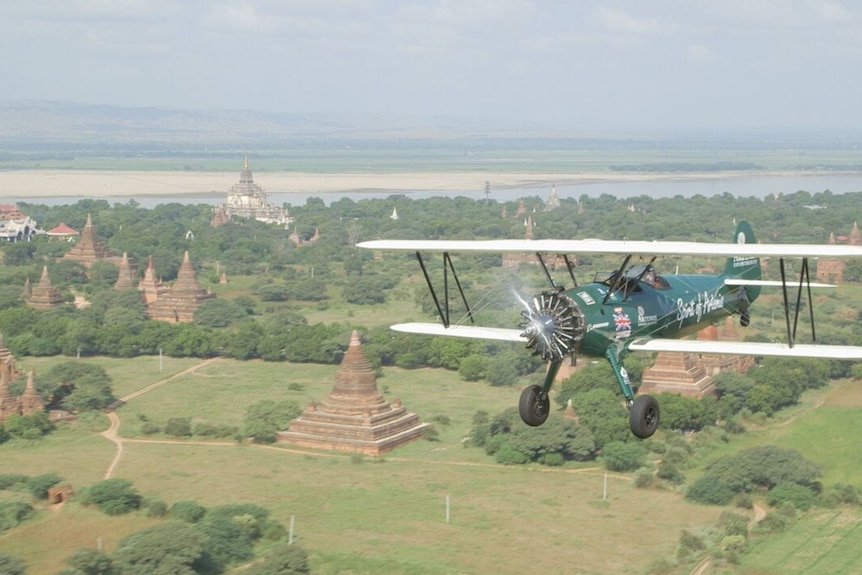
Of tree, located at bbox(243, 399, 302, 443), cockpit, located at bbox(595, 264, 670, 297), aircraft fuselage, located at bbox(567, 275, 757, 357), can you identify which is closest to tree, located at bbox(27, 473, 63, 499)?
tree, located at bbox(243, 399, 302, 443)

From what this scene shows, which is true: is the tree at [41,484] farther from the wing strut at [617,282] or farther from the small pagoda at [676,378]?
the wing strut at [617,282]

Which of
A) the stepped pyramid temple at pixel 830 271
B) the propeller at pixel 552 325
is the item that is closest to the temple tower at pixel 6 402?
the propeller at pixel 552 325

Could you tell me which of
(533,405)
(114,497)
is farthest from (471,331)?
(114,497)

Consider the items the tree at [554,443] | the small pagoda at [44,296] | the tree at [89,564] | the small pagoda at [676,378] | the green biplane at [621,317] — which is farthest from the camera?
the small pagoda at [44,296]

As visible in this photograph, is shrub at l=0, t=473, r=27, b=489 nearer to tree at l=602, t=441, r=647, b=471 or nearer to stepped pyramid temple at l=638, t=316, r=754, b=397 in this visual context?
tree at l=602, t=441, r=647, b=471

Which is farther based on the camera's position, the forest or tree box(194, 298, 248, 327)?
tree box(194, 298, 248, 327)

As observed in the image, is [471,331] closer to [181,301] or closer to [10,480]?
[10,480]

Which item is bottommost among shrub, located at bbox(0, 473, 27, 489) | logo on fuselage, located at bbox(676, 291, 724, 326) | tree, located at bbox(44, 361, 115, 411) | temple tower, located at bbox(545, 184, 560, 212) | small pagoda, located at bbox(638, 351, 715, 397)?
shrub, located at bbox(0, 473, 27, 489)

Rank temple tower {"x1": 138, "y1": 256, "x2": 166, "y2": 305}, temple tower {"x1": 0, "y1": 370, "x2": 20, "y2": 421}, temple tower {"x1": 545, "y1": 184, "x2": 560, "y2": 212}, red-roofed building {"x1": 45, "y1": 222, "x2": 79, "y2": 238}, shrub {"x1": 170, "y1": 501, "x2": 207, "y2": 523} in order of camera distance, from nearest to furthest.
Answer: shrub {"x1": 170, "y1": 501, "x2": 207, "y2": 523} → temple tower {"x1": 0, "y1": 370, "x2": 20, "y2": 421} → temple tower {"x1": 138, "y1": 256, "x2": 166, "y2": 305} → red-roofed building {"x1": 45, "y1": 222, "x2": 79, "y2": 238} → temple tower {"x1": 545, "y1": 184, "x2": 560, "y2": 212}
